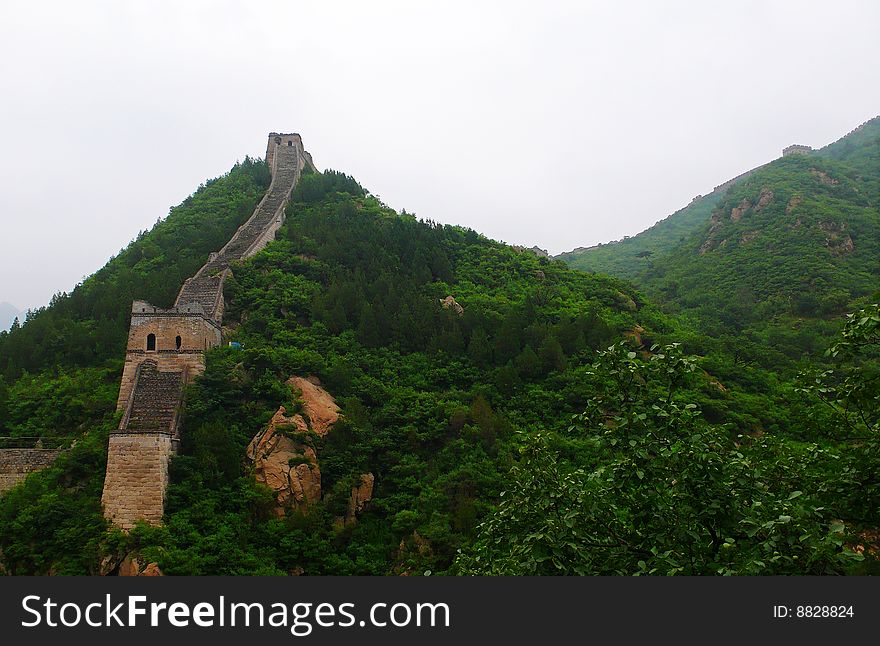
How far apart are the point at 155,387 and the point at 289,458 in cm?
628

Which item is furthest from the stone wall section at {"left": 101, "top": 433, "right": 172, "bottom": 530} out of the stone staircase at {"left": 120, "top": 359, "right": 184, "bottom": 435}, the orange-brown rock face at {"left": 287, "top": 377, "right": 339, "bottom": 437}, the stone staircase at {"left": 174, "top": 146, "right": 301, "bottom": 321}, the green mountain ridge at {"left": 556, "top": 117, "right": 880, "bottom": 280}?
the green mountain ridge at {"left": 556, "top": 117, "right": 880, "bottom": 280}

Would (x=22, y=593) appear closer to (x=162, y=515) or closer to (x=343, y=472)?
(x=162, y=515)

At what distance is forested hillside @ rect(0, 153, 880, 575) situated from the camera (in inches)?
348

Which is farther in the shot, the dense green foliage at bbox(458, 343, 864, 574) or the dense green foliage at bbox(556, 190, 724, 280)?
the dense green foliage at bbox(556, 190, 724, 280)

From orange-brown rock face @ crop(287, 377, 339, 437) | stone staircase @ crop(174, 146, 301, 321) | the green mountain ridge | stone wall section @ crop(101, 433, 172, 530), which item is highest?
the green mountain ridge

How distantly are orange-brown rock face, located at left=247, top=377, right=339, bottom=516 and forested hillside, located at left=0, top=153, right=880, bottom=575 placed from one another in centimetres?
44

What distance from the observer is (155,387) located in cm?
2683

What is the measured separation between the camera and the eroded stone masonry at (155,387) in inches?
912

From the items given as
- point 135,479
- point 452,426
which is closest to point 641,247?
point 452,426

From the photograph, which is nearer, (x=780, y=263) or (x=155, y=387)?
(x=155, y=387)

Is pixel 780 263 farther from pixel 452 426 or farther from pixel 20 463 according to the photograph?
pixel 20 463

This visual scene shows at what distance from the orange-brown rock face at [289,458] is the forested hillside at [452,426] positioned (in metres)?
0.44

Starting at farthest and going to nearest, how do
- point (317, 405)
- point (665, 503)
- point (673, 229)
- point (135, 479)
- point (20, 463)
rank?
point (673, 229)
point (317, 405)
point (20, 463)
point (135, 479)
point (665, 503)

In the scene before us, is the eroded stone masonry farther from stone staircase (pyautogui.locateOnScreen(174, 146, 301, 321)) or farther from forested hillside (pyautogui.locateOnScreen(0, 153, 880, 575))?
forested hillside (pyautogui.locateOnScreen(0, 153, 880, 575))
